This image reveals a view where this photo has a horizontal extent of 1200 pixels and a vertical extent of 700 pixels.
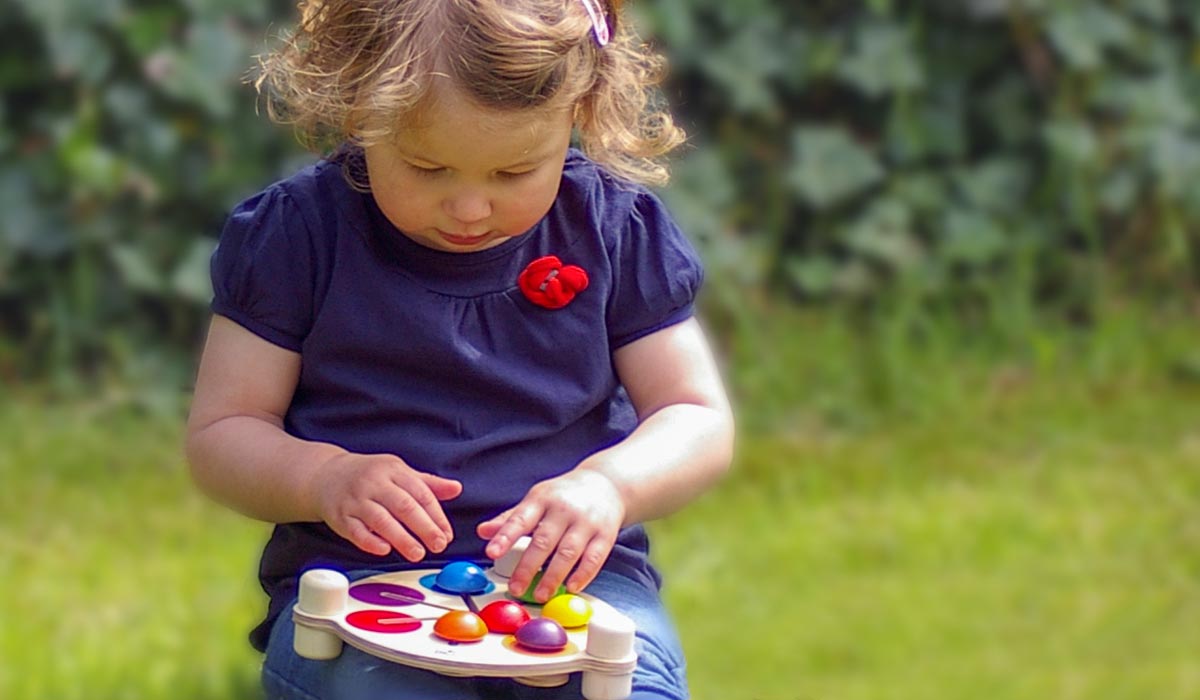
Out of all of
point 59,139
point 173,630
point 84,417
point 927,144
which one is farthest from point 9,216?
point 927,144

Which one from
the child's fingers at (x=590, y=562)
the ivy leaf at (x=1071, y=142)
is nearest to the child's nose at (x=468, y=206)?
the child's fingers at (x=590, y=562)

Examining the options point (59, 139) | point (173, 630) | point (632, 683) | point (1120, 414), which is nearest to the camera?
point (632, 683)

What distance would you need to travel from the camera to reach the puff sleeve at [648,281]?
2057mm

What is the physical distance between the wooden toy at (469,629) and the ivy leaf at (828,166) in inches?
108

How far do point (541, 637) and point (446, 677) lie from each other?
14cm

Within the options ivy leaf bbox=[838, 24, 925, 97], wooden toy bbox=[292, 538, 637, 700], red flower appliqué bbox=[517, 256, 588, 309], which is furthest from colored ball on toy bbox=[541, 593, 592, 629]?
ivy leaf bbox=[838, 24, 925, 97]

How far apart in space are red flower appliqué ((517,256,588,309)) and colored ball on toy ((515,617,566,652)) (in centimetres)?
42

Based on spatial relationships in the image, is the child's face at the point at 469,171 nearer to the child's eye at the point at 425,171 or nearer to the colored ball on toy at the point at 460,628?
the child's eye at the point at 425,171

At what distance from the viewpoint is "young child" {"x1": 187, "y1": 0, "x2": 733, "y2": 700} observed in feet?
5.98

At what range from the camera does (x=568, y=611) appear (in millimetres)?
1798

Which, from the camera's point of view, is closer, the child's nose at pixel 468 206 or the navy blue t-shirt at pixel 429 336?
the child's nose at pixel 468 206

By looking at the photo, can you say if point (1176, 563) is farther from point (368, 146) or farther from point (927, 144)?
point (368, 146)

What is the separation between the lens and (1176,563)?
3.72m

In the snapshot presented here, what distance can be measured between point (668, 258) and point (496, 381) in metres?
0.25
